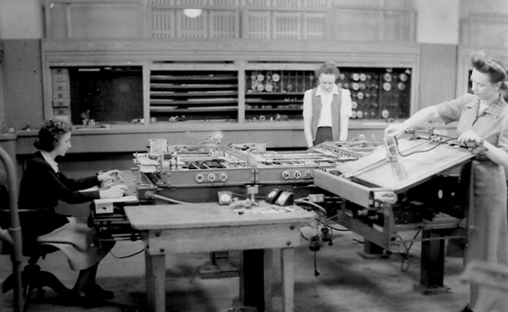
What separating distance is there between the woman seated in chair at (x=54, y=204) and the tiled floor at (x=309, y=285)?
1.13 ft

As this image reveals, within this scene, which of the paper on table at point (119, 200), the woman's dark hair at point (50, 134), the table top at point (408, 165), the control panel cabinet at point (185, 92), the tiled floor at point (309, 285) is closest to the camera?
the table top at point (408, 165)

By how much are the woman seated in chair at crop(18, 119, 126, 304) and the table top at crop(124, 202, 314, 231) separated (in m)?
0.47

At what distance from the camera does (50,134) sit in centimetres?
388

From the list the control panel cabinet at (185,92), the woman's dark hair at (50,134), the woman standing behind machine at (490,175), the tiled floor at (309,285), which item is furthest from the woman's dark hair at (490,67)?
the control panel cabinet at (185,92)

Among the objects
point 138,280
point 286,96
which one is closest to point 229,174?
point 138,280

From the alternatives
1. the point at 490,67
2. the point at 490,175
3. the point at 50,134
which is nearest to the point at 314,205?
the point at 490,175

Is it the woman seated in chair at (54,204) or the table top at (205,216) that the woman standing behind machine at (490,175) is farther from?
the woman seated in chair at (54,204)

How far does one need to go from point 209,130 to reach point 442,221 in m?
3.76

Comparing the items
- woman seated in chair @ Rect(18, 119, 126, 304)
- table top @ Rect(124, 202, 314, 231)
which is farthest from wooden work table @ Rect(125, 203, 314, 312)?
woman seated in chair @ Rect(18, 119, 126, 304)

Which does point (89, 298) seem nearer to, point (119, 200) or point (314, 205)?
point (119, 200)

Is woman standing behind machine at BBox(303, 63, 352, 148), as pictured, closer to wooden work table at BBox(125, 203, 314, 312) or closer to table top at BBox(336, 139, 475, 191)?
table top at BBox(336, 139, 475, 191)

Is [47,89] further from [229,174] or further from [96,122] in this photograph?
[229,174]

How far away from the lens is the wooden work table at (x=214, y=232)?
308cm

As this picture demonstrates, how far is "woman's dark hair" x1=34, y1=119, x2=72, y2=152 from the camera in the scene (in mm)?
3873
